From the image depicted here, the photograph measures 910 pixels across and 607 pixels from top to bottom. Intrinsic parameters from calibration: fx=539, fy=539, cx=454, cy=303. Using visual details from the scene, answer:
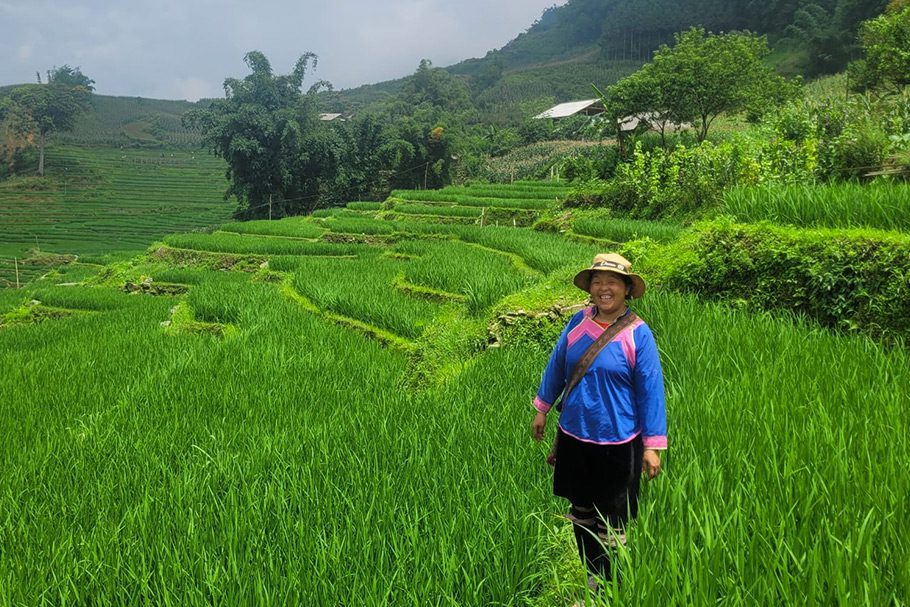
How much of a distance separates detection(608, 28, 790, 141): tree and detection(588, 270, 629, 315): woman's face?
1838 centimetres

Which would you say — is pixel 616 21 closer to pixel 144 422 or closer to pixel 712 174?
pixel 712 174

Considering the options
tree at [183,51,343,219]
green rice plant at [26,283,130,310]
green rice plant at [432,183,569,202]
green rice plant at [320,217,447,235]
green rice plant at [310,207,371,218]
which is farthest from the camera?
tree at [183,51,343,219]

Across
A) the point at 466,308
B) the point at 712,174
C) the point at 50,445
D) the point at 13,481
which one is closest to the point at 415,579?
the point at 13,481

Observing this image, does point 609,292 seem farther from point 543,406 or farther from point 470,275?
point 470,275

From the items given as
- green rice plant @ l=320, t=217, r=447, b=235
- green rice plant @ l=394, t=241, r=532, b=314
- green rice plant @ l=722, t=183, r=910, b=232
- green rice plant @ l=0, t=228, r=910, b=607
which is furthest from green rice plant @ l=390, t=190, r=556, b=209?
green rice plant @ l=0, t=228, r=910, b=607

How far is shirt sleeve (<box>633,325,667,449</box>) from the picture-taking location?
6.28 feet

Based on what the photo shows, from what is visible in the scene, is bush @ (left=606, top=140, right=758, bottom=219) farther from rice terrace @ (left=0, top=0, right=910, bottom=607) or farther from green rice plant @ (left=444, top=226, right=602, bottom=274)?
green rice plant @ (left=444, top=226, right=602, bottom=274)

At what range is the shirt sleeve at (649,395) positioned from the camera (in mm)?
1914

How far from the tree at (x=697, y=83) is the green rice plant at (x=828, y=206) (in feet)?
47.3

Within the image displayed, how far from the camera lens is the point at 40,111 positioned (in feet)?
158

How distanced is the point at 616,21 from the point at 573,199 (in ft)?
263

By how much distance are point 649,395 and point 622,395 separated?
94mm

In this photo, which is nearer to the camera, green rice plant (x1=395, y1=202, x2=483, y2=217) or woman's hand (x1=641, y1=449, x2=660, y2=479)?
woman's hand (x1=641, y1=449, x2=660, y2=479)

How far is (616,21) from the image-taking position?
81.2 meters
